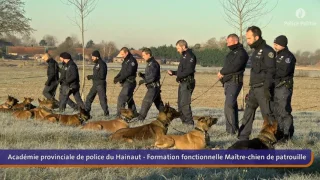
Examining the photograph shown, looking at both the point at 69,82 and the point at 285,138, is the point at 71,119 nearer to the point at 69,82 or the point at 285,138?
the point at 69,82

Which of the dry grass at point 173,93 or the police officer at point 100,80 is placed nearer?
the police officer at point 100,80

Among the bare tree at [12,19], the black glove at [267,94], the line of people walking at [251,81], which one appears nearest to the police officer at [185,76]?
the line of people walking at [251,81]

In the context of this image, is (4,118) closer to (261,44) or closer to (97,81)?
(97,81)

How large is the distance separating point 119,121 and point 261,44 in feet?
11.8

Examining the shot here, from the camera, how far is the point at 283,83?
8.81 m

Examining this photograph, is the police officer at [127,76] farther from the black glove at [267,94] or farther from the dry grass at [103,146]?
the black glove at [267,94]

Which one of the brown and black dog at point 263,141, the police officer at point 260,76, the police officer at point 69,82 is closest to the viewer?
the brown and black dog at point 263,141

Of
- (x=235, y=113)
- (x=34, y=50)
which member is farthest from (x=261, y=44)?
(x=34, y=50)

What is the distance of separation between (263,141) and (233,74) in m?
2.90

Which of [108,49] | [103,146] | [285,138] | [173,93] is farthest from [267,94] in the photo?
[108,49]

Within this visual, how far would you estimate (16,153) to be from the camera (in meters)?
6.54

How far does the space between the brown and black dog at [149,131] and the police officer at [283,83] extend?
7.08 ft
